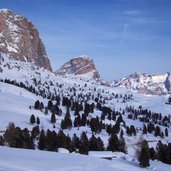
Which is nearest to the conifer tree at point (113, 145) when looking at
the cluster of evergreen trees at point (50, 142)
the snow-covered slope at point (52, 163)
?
the cluster of evergreen trees at point (50, 142)

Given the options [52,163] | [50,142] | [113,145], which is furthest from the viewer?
[113,145]

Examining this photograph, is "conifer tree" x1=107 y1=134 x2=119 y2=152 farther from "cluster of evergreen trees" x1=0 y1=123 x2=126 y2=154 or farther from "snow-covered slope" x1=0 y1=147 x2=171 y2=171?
"snow-covered slope" x1=0 y1=147 x2=171 y2=171

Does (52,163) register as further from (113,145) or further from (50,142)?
(113,145)

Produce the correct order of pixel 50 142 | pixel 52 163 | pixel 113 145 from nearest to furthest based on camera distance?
1. pixel 52 163
2. pixel 50 142
3. pixel 113 145

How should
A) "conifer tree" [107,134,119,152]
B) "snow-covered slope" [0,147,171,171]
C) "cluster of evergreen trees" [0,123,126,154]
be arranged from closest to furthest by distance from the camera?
"snow-covered slope" [0,147,171,171] < "cluster of evergreen trees" [0,123,126,154] < "conifer tree" [107,134,119,152]

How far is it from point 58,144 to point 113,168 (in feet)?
164

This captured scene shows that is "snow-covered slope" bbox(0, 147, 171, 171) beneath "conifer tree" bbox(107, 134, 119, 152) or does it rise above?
beneath

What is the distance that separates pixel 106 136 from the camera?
19825 centimetres

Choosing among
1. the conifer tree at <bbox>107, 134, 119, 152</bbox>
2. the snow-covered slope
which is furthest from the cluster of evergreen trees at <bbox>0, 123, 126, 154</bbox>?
the snow-covered slope

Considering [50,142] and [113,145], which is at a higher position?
[113,145]

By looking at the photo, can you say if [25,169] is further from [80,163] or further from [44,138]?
[44,138]

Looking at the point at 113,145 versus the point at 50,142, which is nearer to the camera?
the point at 50,142

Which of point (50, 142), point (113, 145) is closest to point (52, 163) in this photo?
point (50, 142)

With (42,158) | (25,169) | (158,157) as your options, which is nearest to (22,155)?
(42,158)
